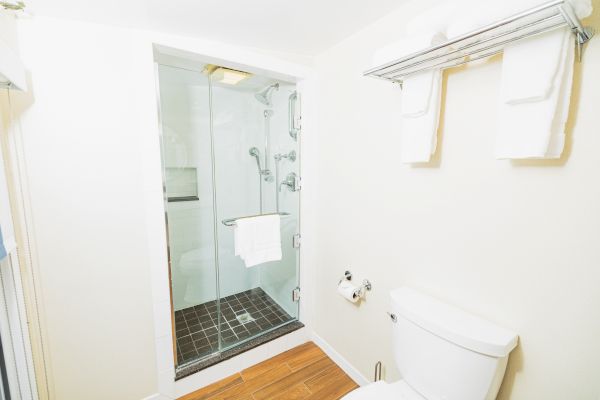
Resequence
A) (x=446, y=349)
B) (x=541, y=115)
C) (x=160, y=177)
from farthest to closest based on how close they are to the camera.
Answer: (x=160, y=177)
(x=446, y=349)
(x=541, y=115)

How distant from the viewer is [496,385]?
0.94 meters

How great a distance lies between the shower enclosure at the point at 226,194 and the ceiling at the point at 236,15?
0.48 metres

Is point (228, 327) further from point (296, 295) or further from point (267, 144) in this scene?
point (267, 144)

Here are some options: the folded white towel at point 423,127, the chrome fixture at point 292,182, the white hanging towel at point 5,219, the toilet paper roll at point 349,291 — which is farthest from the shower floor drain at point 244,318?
the folded white towel at point 423,127

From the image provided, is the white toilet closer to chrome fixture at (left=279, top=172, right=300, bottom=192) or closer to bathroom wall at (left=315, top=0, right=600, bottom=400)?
bathroom wall at (left=315, top=0, right=600, bottom=400)

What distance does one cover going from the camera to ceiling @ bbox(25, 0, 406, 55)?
1.13 meters

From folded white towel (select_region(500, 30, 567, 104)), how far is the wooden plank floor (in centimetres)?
182

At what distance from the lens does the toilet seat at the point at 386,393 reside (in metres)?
1.10

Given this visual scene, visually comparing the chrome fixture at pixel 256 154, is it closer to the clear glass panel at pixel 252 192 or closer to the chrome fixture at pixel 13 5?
the clear glass panel at pixel 252 192

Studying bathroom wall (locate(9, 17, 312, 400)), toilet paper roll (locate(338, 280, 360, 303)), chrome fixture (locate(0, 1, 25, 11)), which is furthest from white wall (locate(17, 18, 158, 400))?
toilet paper roll (locate(338, 280, 360, 303))

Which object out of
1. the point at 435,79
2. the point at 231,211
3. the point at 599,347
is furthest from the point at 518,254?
the point at 231,211

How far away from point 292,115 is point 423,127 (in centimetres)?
109

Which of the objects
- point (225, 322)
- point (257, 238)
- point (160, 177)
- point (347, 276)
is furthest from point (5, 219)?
point (347, 276)

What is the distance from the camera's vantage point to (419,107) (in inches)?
42.6
